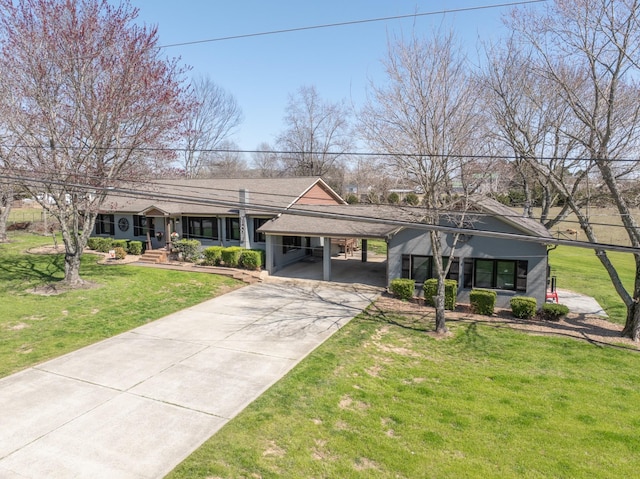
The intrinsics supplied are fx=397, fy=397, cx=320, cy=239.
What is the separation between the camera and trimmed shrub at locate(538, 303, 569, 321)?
15000 mm

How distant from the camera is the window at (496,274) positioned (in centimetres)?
1596

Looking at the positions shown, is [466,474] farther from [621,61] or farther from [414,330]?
[621,61]

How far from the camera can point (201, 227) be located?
25469 millimetres

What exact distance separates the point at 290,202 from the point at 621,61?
16.6 m

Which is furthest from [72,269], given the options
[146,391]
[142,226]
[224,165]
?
[224,165]

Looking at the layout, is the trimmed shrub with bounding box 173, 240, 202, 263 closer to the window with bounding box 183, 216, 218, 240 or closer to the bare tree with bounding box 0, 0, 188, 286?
the window with bounding box 183, 216, 218, 240

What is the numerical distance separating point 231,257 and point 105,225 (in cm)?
1369

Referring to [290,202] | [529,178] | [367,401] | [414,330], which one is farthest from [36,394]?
[529,178]

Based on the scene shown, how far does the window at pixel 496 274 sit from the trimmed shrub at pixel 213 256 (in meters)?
12.8

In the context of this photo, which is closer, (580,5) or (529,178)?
(580,5)

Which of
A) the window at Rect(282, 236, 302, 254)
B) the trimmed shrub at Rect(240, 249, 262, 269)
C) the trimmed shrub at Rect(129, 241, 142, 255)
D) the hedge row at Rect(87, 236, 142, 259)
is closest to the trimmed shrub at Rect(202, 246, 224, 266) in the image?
the trimmed shrub at Rect(240, 249, 262, 269)

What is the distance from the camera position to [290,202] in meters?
24.1

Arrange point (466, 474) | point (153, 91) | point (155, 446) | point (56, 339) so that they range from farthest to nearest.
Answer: point (153, 91) < point (56, 339) < point (155, 446) < point (466, 474)

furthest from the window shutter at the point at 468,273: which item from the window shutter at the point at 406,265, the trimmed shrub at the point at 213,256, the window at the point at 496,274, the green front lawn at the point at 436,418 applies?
the trimmed shrub at the point at 213,256
